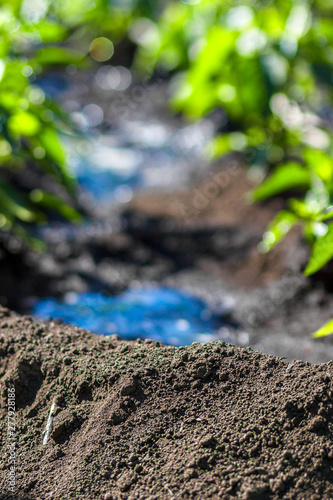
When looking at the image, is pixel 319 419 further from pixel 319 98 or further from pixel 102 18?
pixel 102 18

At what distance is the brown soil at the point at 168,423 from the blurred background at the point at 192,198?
0.40 m

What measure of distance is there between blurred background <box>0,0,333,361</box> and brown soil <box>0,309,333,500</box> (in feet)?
1.32

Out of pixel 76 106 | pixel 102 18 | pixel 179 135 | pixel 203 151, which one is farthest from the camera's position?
pixel 76 106

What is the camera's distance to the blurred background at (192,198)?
2.28 m

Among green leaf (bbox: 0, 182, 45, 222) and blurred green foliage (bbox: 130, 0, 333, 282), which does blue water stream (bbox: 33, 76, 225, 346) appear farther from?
blurred green foliage (bbox: 130, 0, 333, 282)

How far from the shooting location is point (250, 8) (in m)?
3.09

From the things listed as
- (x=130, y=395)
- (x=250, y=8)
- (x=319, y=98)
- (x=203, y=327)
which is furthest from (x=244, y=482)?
(x=319, y=98)

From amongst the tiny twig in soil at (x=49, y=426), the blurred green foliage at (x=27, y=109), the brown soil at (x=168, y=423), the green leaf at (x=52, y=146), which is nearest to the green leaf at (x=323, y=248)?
the brown soil at (x=168, y=423)

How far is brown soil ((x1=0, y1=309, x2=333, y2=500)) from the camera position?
1.11 metres

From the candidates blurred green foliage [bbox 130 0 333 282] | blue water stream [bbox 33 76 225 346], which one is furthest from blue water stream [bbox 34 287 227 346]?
blurred green foliage [bbox 130 0 333 282]

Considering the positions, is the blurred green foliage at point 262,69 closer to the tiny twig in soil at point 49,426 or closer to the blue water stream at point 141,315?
the blue water stream at point 141,315

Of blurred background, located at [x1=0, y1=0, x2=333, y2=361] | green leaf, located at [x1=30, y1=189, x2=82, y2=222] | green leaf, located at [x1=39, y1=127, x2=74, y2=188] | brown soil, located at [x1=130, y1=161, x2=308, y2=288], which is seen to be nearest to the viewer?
blurred background, located at [x1=0, y1=0, x2=333, y2=361]

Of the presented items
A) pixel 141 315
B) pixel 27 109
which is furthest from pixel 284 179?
pixel 27 109

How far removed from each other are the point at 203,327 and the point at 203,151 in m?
2.51
